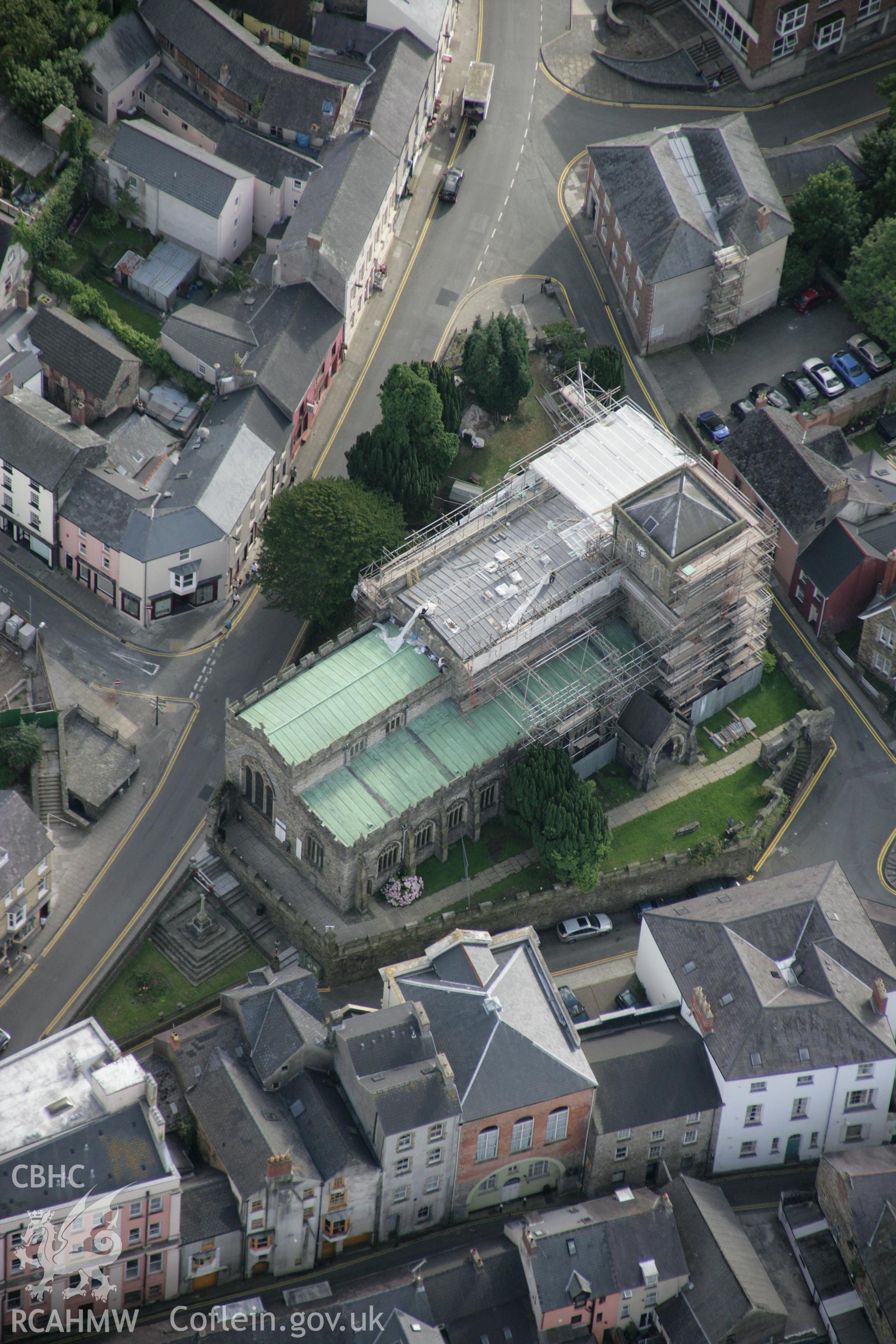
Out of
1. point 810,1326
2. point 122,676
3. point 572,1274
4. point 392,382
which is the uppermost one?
point 392,382

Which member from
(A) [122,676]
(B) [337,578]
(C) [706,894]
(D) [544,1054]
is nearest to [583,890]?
(C) [706,894]

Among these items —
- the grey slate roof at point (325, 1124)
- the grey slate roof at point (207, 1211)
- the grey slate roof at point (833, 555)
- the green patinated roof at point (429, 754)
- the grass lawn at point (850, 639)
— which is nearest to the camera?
the grey slate roof at point (207, 1211)

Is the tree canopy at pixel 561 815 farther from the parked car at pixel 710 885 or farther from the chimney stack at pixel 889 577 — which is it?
the chimney stack at pixel 889 577

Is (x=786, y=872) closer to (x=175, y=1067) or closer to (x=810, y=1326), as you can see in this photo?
(x=810, y=1326)

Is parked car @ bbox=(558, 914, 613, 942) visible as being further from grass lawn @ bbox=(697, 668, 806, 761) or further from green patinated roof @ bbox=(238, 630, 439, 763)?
green patinated roof @ bbox=(238, 630, 439, 763)

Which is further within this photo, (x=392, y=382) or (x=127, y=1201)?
(x=392, y=382)

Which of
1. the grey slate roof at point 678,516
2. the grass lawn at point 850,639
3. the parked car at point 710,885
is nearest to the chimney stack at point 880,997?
the parked car at point 710,885

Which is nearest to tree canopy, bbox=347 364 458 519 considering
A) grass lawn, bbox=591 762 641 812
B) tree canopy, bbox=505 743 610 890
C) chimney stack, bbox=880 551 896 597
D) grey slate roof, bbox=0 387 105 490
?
grey slate roof, bbox=0 387 105 490
